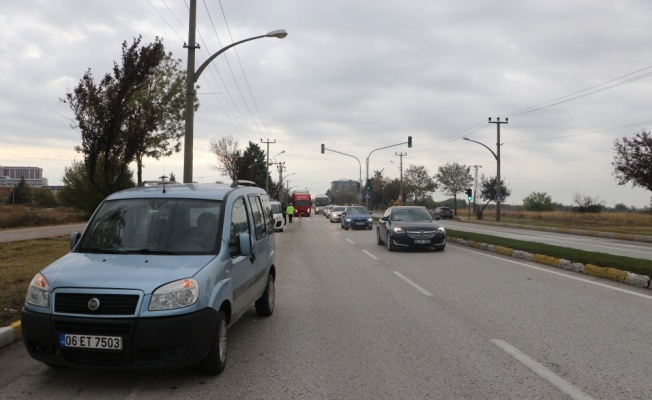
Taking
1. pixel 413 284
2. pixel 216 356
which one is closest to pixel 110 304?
pixel 216 356

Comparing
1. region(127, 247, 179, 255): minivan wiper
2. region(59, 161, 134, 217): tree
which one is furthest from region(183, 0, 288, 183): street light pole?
region(59, 161, 134, 217): tree

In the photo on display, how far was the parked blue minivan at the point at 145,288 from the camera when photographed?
167 inches

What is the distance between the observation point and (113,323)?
4.20 meters

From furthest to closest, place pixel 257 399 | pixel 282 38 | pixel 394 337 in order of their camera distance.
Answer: pixel 282 38, pixel 394 337, pixel 257 399

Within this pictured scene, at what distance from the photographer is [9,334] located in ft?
19.6

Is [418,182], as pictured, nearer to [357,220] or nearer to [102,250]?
[357,220]

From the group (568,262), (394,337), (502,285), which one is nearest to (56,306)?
(394,337)

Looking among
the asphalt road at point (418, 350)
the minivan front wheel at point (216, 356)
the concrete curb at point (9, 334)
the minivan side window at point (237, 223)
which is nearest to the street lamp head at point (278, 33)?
the asphalt road at point (418, 350)

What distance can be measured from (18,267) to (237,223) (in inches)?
309

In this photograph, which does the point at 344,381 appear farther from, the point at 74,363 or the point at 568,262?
the point at 568,262

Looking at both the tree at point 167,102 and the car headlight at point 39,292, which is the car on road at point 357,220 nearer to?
the tree at point 167,102

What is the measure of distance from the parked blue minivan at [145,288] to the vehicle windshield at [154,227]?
1 cm

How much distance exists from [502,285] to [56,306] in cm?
789

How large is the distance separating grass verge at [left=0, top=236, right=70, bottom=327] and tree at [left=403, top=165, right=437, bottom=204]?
81375 millimetres
